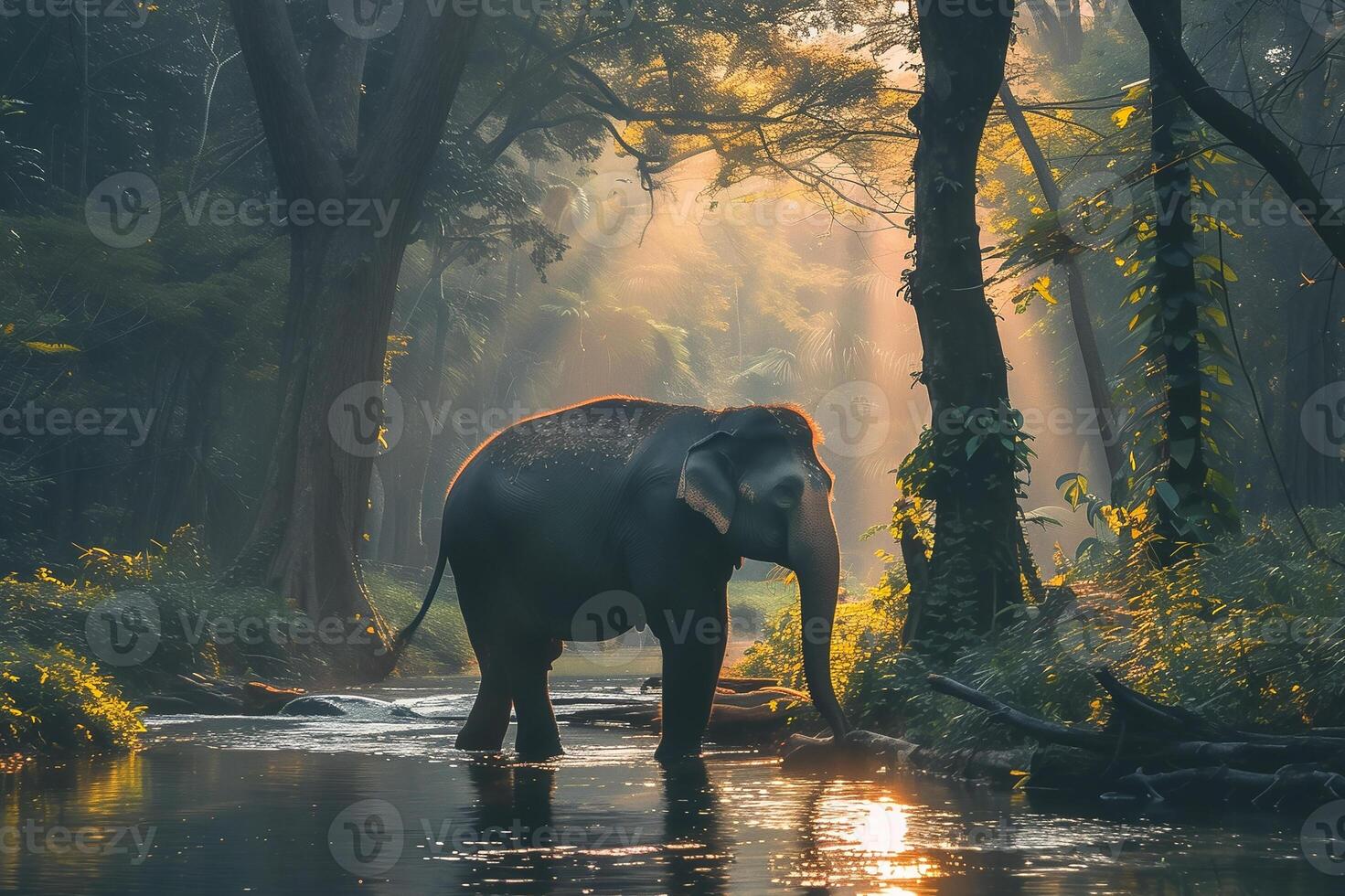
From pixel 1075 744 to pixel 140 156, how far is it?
24.0 m

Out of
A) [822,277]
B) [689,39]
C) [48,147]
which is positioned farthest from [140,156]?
[822,277]

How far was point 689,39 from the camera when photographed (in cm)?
3083

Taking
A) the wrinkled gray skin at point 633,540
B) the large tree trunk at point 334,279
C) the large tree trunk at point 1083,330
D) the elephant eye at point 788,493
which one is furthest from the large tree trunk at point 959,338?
the large tree trunk at point 334,279

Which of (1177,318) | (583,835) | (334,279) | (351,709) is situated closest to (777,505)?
(583,835)

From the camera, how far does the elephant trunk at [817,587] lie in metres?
10.9

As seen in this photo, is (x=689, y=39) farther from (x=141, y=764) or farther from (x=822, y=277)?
(x=822, y=277)

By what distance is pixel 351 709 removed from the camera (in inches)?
675

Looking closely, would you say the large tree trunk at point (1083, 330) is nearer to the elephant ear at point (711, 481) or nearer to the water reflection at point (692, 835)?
the elephant ear at point (711, 481)

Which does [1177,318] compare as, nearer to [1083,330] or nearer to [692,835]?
[692,835]

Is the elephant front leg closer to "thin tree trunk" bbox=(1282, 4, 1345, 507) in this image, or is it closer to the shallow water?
the shallow water

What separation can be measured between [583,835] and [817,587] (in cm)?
325

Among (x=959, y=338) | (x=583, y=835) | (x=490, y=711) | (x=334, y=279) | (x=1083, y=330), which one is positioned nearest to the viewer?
(x=583, y=835)

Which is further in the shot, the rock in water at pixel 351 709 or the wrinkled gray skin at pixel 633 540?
the rock in water at pixel 351 709

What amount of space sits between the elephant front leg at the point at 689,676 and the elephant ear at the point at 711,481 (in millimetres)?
632
